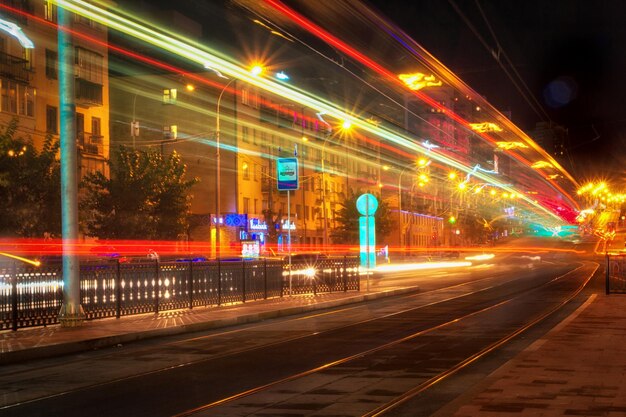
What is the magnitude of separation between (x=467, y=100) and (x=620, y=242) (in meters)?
68.9

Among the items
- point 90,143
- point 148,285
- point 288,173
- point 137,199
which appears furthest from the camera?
point 90,143

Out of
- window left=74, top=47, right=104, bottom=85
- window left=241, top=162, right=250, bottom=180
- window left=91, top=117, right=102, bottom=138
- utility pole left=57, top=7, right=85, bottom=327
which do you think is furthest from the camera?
window left=241, top=162, right=250, bottom=180

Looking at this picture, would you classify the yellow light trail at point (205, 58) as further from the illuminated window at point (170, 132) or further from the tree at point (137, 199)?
the tree at point (137, 199)

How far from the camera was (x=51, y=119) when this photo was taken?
47.9 meters

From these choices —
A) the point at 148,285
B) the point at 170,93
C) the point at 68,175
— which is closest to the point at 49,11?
the point at 170,93

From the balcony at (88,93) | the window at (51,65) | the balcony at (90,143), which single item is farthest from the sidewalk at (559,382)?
the balcony at (88,93)

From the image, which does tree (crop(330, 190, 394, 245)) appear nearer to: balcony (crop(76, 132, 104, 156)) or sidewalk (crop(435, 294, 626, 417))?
balcony (crop(76, 132, 104, 156))

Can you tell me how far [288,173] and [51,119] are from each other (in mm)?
26824

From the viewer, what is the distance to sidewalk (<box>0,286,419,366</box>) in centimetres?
1454

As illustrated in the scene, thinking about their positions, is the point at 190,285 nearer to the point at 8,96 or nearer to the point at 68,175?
the point at 68,175

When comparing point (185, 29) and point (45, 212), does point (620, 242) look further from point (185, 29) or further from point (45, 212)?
point (45, 212)

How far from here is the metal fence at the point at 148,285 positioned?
1736 cm

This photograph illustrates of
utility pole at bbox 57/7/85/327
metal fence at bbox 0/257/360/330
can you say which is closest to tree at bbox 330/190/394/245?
metal fence at bbox 0/257/360/330

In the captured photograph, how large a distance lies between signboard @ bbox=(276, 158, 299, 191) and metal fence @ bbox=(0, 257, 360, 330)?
2.80 meters
